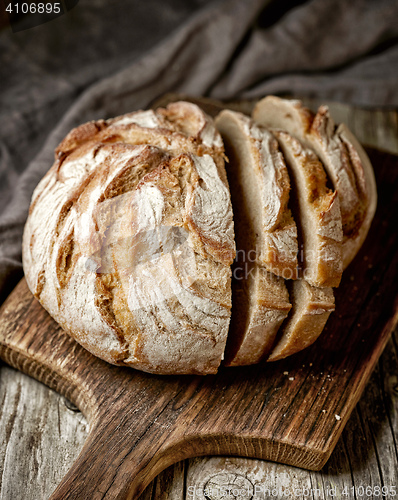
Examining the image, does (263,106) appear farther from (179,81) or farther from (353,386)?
(353,386)

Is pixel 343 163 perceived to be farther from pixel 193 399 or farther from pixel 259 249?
pixel 193 399

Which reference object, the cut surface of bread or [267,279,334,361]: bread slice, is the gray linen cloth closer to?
the cut surface of bread

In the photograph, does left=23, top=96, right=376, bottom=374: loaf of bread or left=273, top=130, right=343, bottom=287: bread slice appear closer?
left=23, top=96, right=376, bottom=374: loaf of bread

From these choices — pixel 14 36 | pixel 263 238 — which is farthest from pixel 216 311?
pixel 14 36

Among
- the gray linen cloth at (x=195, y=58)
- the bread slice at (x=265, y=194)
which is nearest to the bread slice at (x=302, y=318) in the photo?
the bread slice at (x=265, y=194)

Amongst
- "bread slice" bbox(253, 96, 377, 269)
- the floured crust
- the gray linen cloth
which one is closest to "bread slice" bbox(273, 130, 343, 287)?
"bread slice" bbox(253, 96, 377, 269)

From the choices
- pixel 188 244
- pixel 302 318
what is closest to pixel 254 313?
pixel 302 318
